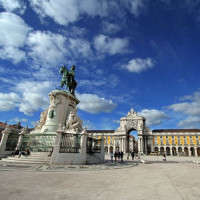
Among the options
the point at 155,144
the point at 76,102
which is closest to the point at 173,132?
the point at 155,144

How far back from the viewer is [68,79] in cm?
1708

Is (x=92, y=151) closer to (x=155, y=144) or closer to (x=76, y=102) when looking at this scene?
(x=76, y=102)

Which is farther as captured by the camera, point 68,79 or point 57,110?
point 68,79

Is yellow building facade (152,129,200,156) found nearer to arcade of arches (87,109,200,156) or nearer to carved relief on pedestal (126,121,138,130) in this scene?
arcade of arches (87,109,200,156)

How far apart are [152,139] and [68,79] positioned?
74094 millimetres

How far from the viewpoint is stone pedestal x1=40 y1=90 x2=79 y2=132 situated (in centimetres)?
1344

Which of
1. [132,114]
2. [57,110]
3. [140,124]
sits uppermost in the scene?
[132,114]

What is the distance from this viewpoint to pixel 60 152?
10414mm

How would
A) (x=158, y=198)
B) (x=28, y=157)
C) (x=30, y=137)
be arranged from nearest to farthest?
(x=158, y=198) < (x=28, y=157) < (x=30, y=137)

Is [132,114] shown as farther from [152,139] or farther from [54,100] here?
[54,100]

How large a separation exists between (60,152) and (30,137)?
421 cm

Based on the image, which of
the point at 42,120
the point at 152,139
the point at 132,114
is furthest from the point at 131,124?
the point at 42,120

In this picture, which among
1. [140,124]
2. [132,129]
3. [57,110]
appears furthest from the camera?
[132,129]

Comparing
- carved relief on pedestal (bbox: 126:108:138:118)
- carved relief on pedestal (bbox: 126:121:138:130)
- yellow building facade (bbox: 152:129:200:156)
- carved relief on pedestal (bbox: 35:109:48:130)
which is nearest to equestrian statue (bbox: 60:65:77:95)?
carved relief on pedestal (bbox: 35:109:48:130)
